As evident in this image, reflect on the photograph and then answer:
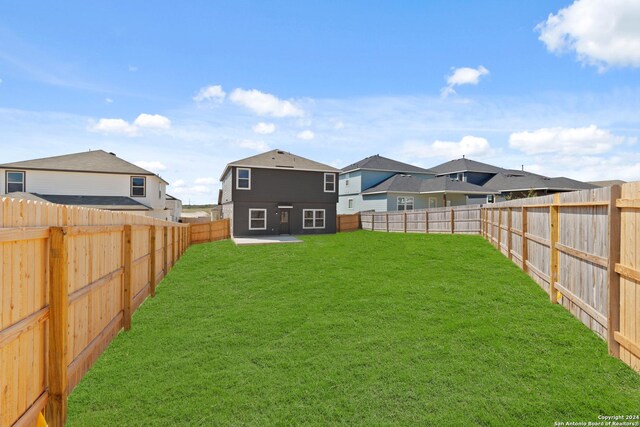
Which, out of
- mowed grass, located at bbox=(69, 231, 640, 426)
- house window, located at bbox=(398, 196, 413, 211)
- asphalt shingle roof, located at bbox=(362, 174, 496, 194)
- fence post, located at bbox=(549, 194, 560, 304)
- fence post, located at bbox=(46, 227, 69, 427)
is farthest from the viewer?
house window, located at bbox=(398, 196, 413, 211)

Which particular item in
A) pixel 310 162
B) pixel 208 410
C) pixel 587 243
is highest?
pixel 310 162

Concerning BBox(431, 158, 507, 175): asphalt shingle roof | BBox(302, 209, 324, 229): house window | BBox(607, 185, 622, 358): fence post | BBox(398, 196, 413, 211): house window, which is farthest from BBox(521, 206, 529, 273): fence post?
BBox(431, 158, 507, 175): asphalt shingle roof

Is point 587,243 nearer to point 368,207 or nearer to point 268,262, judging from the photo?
point 268,262

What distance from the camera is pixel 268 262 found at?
14.0m

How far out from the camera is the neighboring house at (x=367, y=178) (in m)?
38.6

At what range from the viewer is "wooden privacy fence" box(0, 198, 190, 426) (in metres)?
3.05

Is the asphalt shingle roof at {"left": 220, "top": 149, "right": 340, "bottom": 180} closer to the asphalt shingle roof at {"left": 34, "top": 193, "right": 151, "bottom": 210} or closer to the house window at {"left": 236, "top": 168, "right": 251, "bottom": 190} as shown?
the house window at {"left": 236, "top": 168, "right": 251, "bottom": 190}

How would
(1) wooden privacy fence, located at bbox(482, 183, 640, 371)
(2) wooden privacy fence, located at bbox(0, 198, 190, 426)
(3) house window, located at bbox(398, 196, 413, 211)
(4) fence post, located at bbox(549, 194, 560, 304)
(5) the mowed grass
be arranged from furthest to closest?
(3) house window, located at bbox(398, 196, 413, 211) < (4) fence post, located at bbox(549, 194, 560, 304) < (1) wooden privacy fence, located at bbox(482, 183, 640, 371) < (5) the mowed grass < (2) wooden privacy fence, located at bbox(0, 198, 190, 426)

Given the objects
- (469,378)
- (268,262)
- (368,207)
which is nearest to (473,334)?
(469,378)

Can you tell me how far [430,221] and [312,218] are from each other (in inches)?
363

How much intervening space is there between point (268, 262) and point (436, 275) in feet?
21.5

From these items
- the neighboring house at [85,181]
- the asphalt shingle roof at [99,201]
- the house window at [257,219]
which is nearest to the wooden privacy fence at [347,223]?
the house window at [257,219]

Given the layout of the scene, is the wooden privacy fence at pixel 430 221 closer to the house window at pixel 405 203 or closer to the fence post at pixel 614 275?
the house window at pixel 405 203

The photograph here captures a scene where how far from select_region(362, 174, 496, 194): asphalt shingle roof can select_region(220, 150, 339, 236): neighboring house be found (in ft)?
28.6
